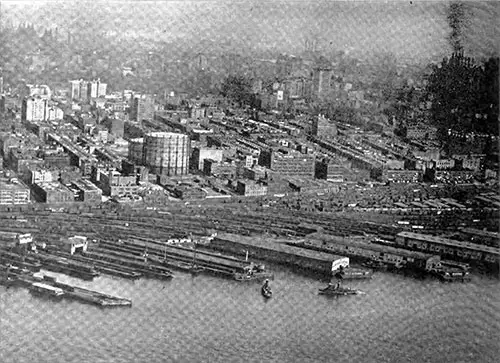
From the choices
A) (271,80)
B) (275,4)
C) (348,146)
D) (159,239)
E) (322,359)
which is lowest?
(322,359)

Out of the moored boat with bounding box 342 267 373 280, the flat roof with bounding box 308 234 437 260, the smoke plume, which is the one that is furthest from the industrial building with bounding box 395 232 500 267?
the smoke plume

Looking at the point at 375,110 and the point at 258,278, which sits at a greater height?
the point at 375,110

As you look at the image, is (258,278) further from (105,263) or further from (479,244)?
(479,244)

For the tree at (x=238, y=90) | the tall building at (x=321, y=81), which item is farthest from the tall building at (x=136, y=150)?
the tall building at (x=321, y=81)

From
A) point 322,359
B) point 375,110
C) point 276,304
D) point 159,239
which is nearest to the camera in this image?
point 322,359

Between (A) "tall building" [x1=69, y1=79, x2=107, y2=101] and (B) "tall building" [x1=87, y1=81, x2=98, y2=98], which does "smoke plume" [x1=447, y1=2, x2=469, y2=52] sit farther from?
(B) "tall building" [x1=87, y1=81, x2=98, y2=98]

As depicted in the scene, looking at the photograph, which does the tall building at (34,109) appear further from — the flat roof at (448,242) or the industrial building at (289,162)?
the flat roof at (448,242)

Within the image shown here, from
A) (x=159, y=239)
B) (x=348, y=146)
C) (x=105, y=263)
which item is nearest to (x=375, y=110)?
(x=348, y=146)

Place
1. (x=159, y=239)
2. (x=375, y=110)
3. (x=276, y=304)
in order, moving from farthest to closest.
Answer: (x=375, y=110)
(x=159, y=239)
(x=276, y=304)
